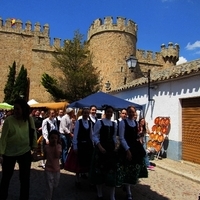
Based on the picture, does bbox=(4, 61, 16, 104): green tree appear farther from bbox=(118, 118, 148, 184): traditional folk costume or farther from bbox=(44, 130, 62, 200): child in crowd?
bbox=(118, 118, 148, 184): traditional folk costume

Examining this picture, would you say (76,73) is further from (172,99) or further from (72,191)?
(72,191)

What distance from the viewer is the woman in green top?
12.6 ft

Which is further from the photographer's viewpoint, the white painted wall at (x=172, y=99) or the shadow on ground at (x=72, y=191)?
the white painted wall at (x=172, y=99)

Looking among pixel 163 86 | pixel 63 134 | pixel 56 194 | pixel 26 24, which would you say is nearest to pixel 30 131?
pixel 56 194

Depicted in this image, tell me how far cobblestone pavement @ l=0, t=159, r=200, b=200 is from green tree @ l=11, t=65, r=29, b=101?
20710mm

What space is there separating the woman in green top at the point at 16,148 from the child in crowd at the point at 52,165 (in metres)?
0.37

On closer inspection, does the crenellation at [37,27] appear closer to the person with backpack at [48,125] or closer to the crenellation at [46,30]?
the crenellation at [46,30]

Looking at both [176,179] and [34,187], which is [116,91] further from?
[34,187]

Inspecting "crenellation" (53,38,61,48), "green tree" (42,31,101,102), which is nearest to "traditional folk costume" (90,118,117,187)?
"green tree" (42,31,101,102)

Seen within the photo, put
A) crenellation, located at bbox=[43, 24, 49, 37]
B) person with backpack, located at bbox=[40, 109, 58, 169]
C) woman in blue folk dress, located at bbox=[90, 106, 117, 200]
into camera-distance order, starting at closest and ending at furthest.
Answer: woman in blue folk dress, located at bbox=[90, 106, 117, 200], person with backpack, located at bbox=[40, 109, 58, 169], crenellation, located at bbox=[43, 24, 49, 37]

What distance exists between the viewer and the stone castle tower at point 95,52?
2452 centimetres

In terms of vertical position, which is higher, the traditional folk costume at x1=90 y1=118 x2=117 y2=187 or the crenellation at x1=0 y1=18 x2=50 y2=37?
the crenellation at x1=0 y1=18 x2=50 y2=37

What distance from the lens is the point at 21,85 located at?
27.1 meters

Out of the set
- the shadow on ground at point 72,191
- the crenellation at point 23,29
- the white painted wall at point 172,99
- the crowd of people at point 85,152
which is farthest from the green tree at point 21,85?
the crowd of people at point 85,152
